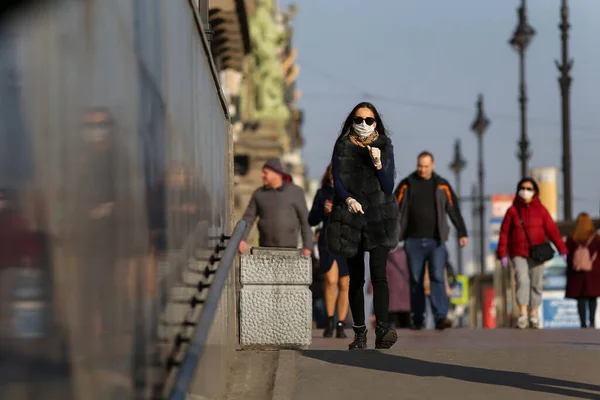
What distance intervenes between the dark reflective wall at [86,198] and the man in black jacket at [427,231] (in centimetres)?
969

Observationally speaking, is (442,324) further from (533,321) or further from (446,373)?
(446,373)

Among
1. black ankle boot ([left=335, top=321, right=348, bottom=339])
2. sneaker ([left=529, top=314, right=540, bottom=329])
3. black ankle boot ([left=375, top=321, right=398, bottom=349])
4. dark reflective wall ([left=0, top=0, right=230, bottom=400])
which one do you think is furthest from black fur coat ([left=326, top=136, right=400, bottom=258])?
sneaker ([left=529, top=314, right=540, bottom=329])

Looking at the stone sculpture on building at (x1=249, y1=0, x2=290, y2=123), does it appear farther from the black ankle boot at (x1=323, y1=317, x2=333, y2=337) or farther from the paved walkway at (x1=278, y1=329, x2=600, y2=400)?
the paved walkway at (x1=278, y1=329, x2=600, y2=400)

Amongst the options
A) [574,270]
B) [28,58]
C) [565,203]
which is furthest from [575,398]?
[565,203]

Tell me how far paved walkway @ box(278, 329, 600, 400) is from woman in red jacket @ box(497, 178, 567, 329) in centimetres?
522

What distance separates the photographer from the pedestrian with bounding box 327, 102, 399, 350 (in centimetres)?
1136

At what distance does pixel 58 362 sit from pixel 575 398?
20.3 ft

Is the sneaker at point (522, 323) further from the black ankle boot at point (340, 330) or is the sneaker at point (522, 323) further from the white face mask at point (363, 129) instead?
the white face mask at point (363, 129)

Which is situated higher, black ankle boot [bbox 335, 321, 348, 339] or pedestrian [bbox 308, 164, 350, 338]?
pedestrian [bbox 308, 164, 350, 338]

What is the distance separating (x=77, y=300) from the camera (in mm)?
3746

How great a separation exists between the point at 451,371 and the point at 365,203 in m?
1.56

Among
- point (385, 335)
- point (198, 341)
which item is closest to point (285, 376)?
point (385, 335)

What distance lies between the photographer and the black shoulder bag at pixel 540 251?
55.7ft

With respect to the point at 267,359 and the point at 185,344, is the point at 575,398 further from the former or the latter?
the point at 185,344
